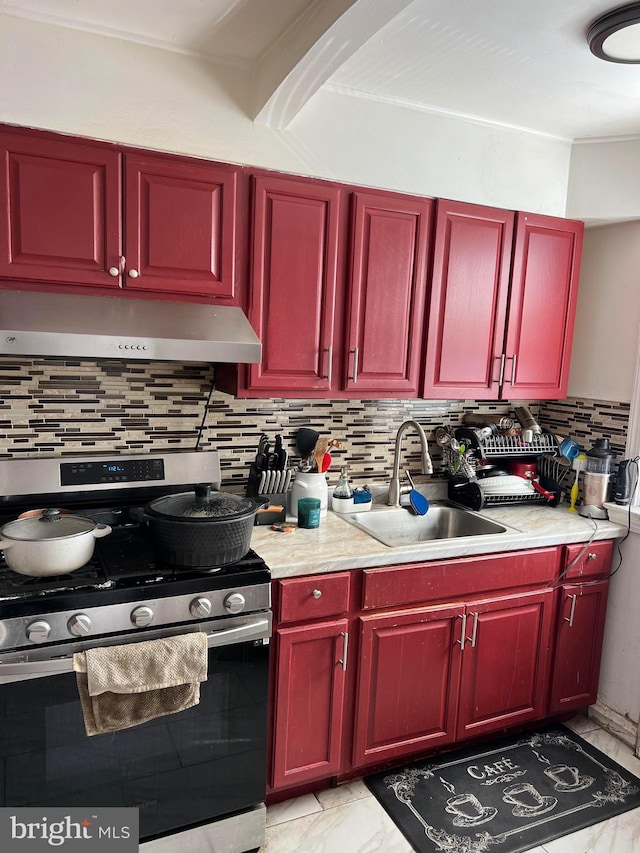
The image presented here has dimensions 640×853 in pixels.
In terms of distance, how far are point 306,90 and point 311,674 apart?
1845mm

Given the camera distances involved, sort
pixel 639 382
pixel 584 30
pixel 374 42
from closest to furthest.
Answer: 1. pixel 584 30
2. pixel 374 42
3. pixel 639 382

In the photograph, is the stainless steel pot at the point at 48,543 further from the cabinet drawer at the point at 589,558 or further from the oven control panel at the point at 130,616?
the cabinet drawer at the point at 589,558

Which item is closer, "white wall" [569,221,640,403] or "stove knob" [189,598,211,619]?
"stove knob" [189,598,211,619]

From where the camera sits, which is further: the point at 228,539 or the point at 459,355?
the point at 459,355

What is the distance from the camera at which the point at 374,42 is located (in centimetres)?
179

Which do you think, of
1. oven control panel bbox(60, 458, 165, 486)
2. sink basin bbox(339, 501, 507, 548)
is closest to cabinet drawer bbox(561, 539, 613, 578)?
sink basin bbox(339, 501, 507, 548)

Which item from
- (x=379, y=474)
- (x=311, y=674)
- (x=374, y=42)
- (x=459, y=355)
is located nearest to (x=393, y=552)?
(x=311, y=674)

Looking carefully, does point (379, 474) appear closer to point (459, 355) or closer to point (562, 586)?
point (459, 355)

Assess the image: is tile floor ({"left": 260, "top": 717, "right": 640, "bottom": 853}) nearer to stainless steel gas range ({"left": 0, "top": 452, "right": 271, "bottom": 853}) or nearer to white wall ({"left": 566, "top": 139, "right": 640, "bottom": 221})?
stainless steel gas range ({"left": 0, "top": 452, "right": 271, "bottom": 853})

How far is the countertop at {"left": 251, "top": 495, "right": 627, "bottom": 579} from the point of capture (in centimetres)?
193

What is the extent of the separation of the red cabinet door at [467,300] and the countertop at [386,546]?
576 mm

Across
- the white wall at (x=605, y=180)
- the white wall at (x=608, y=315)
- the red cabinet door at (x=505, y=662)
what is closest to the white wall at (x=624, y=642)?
the red cabinet door at (x=505, y=662)

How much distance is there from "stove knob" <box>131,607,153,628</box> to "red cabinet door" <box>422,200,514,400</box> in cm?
135

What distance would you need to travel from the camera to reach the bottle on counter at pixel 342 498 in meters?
2.42
